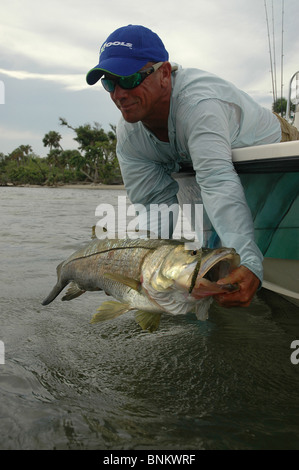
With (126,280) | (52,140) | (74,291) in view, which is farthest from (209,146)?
(52,140)

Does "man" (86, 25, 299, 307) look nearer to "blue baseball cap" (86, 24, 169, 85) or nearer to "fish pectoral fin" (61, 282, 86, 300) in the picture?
"blue baseball cap" (86, 24, 169, 85)

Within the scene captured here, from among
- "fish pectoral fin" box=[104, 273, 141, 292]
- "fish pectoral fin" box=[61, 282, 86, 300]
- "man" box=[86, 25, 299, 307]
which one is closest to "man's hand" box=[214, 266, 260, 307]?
"man" box=[86, 25, 299, 307]

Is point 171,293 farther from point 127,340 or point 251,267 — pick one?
point 127,340

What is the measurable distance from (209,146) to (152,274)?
89 cm

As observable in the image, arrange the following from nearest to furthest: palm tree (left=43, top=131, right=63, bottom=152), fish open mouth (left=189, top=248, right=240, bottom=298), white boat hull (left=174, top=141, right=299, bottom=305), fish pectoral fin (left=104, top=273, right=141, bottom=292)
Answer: fish open mouth (left=189, top=248, right=240, bottom=298) < fish pectoral fin (left=104, top=273, right=141, bottom=292) < white boat hull (left=174, top=141, right=299, bottom=305) < palm tree (left=43, top=131, right=63, bottom=152)

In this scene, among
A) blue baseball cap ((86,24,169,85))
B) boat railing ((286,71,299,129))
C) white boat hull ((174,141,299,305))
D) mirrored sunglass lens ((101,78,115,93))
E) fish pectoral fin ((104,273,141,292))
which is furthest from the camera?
boat railing ((286,71,299,129))

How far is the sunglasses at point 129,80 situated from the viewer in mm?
2611

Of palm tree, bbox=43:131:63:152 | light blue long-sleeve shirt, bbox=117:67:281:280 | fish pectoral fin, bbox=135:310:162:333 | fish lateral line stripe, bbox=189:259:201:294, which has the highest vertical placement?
palm tree, bbox=43:131:63:152

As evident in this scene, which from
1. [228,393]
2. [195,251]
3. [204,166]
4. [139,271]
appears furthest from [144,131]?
[228,393]

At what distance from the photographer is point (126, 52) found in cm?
257

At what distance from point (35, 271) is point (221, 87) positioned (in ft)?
11.9

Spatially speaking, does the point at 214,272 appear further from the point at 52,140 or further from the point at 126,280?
the point at 52,140

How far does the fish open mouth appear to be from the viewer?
182 cm

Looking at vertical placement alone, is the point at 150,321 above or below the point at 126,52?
below
